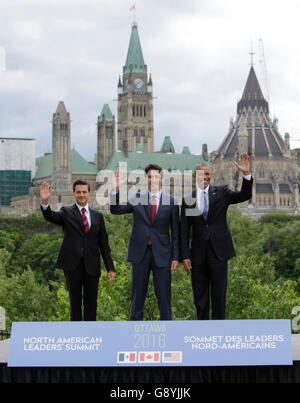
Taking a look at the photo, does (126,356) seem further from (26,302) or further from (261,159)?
(261,159)

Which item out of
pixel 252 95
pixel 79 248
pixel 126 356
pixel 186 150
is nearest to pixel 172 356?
pixel 126 356

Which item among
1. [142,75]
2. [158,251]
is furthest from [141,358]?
[142,75]

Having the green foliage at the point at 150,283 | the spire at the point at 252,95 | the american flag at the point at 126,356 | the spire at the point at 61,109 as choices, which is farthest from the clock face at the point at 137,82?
the american flag at the point at 126,356

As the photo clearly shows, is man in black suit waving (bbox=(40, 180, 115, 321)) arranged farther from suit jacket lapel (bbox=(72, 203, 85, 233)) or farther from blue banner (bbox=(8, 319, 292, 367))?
blue banner (bbox=(8, 319, 292, 367))

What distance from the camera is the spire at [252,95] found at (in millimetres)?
166750

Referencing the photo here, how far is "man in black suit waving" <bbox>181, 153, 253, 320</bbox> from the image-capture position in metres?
14.4

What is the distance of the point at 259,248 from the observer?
220 feet

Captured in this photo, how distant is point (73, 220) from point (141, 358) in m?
3.47

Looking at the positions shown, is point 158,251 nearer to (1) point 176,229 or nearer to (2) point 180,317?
(1) point 176,229

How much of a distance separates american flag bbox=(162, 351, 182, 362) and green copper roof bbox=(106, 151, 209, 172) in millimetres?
145997

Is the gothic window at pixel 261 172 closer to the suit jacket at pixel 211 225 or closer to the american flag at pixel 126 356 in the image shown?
the suit jacket at pixel 211 225
